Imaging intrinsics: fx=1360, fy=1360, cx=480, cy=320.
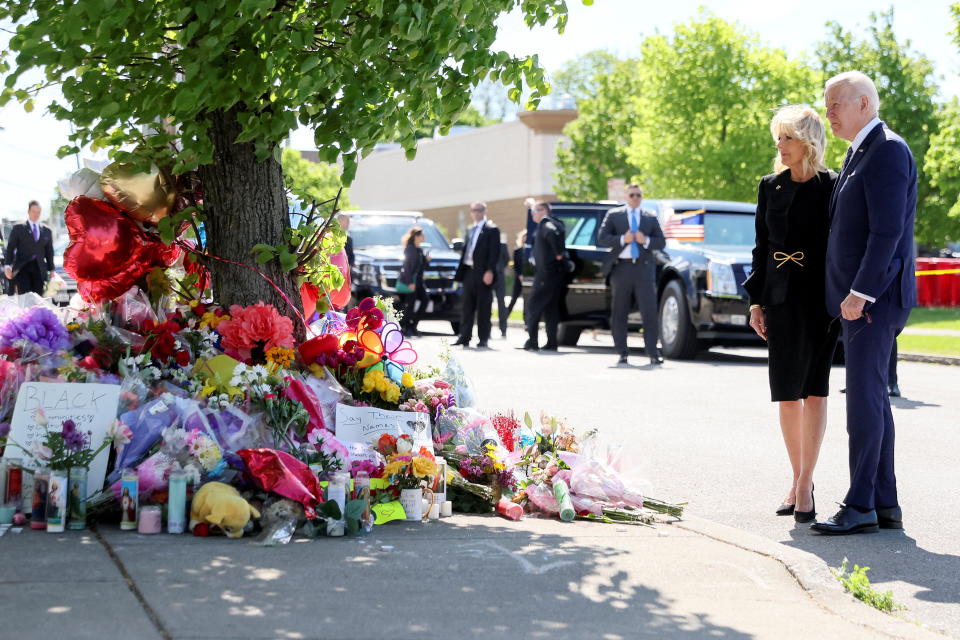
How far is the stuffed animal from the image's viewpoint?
522 centimetres

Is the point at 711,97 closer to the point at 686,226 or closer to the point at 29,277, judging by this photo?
the point at 686,226

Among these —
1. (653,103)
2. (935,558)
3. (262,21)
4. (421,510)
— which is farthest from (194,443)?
(653,103)

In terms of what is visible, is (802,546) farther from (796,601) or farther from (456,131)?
(456,131)

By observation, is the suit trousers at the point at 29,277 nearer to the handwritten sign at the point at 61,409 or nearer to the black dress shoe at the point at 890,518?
the handwritten sign at the point at 61,409

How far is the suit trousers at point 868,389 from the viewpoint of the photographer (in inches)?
236

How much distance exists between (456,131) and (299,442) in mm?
73136

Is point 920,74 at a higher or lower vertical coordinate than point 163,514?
higher

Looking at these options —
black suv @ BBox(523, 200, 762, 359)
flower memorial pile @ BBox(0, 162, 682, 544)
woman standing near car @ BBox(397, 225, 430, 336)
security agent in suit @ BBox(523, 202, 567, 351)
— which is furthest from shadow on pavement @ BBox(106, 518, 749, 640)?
woman standing near car @ BBox(397, 225, 430, 336)

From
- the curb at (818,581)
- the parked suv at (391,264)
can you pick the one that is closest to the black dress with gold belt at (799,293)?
the curb at (818,581)

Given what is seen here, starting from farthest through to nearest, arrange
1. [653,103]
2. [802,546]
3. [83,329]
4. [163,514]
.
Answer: [653,103]
[83,329]
[802,546]
[163,514]

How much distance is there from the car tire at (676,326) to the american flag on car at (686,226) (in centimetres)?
64

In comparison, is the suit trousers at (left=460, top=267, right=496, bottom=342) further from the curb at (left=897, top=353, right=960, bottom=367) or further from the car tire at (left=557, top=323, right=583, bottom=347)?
the curb at (left=897, top=353, right=960, bottom=367)

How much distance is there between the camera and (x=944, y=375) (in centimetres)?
1503

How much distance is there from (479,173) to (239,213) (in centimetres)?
6405
